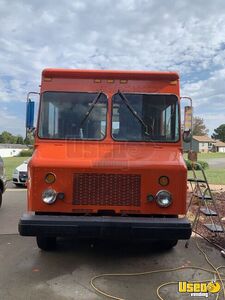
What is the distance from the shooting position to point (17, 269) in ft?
18.8

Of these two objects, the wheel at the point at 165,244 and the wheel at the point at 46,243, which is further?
the wheel at the point at 165,244

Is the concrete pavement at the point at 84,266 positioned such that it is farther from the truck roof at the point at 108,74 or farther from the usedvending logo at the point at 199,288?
the truck roof at the point at 108,74

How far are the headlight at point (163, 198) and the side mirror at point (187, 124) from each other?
1.32 metres

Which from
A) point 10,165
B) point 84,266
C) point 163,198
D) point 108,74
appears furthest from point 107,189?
point 10,165

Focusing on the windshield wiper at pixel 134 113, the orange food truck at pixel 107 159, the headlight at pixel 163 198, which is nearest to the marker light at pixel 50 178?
the orange food truck at pixel 107 159

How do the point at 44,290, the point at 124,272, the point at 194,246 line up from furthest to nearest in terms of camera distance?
the point at 194,246 → the point at 124,272 → the point at 44,290

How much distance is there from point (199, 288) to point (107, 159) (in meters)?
2.12

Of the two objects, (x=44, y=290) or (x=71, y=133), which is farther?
(x=71, y=133)

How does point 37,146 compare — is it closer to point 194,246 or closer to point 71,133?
point 71,133

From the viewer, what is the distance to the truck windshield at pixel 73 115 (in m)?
6.35

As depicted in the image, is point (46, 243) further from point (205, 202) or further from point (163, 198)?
point (205, 202)

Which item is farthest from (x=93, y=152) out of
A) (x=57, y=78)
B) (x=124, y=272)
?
(x=124, y=272)

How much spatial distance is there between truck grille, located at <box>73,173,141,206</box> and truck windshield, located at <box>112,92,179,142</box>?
3.30 feet

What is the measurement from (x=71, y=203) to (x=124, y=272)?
1.25 metres
